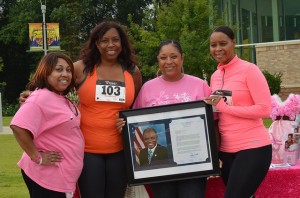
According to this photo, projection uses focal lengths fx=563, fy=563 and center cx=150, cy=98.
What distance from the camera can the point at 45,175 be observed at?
14.0ft

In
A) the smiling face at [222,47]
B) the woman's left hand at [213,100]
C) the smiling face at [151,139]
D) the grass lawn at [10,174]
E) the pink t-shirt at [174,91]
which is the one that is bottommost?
the grass lawn at [10,174]

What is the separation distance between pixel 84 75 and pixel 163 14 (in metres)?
20.6

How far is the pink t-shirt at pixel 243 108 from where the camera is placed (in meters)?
4.34

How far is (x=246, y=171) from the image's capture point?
436 cm

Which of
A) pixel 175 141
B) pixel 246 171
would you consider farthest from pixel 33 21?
pixel 246 171

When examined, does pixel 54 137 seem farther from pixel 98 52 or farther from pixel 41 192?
pixel 98 52

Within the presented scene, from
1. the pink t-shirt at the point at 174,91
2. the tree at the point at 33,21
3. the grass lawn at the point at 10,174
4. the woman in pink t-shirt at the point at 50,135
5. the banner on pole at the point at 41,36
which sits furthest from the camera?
the tree at the point at 33,21

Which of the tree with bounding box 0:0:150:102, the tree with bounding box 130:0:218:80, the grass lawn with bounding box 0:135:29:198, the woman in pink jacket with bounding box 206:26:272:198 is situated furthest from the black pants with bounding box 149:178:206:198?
the tree with bounding box 0:0:150:102

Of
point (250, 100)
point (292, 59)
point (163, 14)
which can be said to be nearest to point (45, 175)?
point (250, 100)

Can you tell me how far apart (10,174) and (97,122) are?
6.90 m

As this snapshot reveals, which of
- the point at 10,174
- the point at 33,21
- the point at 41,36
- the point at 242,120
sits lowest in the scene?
the point at 10,174

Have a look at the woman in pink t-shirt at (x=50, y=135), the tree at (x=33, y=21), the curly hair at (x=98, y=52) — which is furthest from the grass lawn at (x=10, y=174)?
the tree at (x=33, y=21)

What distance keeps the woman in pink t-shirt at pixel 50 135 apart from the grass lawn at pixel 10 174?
4.55m

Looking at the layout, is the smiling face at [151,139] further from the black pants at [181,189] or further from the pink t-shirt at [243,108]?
the pink t-shirt at [243,108]
